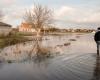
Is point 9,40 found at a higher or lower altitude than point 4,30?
lower

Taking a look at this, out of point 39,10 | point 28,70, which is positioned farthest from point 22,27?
point 28,70

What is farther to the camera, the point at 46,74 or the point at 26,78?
the point at 46,74

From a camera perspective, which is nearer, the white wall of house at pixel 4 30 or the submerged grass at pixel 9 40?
the submerged grass at pixel 9 40

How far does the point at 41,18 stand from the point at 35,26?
3.28 m

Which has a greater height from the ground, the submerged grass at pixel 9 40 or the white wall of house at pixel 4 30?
the white wall of house at pixel 4 30

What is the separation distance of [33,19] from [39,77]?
65083 mm

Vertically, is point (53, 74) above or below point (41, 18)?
below

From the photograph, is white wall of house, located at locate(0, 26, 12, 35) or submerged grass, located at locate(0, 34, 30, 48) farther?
white wall of house, located at locate(0, 26, 12, 35)

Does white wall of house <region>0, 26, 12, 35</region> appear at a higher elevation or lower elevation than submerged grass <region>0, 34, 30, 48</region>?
higher

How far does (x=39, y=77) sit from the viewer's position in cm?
1105

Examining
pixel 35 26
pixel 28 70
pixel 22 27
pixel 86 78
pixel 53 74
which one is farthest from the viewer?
pixel 22 27

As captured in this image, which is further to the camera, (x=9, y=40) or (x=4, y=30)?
(x=4, y=30)

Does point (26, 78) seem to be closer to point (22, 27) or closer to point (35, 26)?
point (35, 26)

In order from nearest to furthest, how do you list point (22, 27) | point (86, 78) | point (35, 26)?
point (86, 78)
point (35, 26)
point (22, 27)
